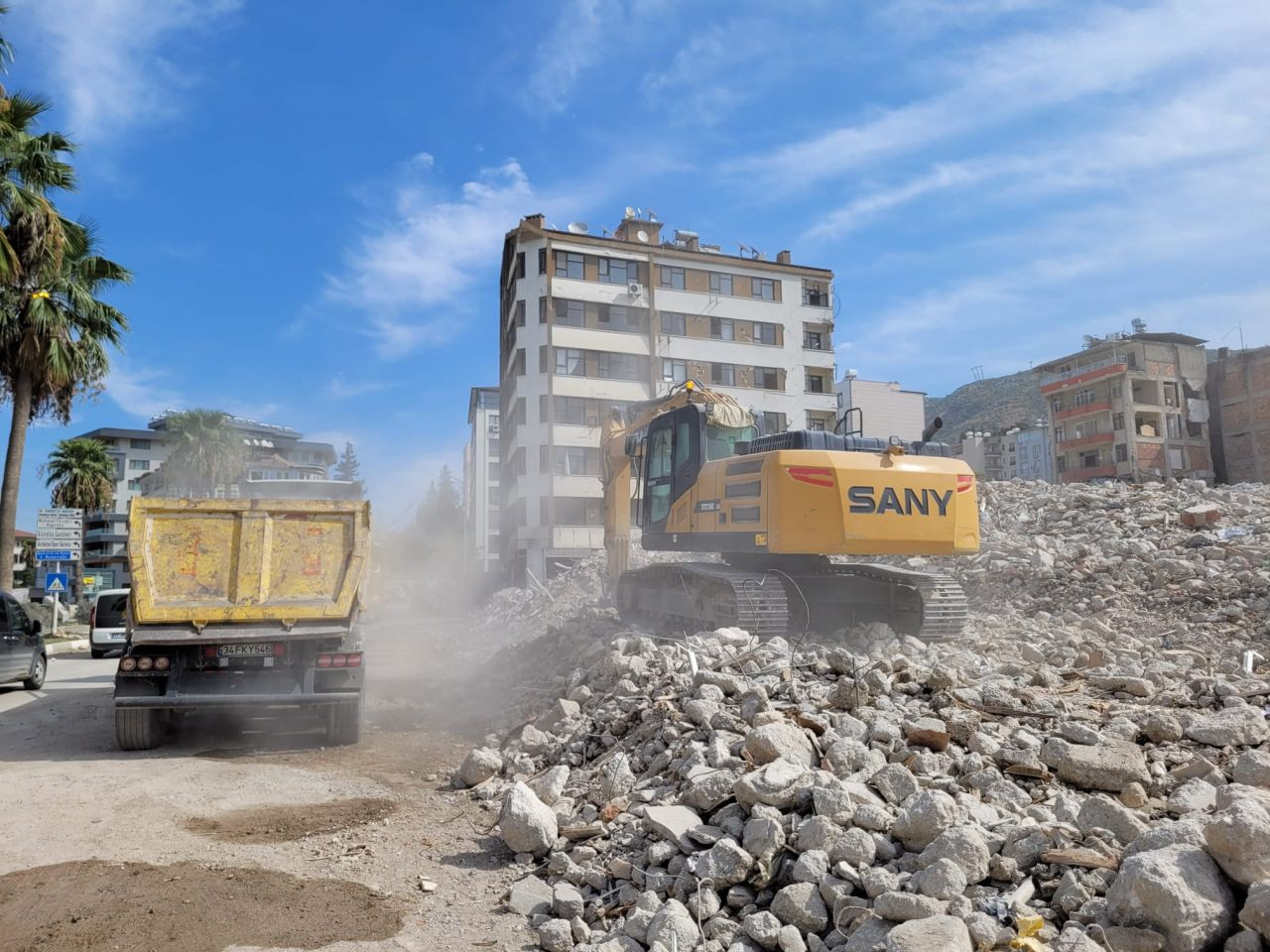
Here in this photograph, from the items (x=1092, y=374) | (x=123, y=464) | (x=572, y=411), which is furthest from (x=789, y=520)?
(x=123, y=464)

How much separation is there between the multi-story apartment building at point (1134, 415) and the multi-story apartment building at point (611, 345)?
26.0m

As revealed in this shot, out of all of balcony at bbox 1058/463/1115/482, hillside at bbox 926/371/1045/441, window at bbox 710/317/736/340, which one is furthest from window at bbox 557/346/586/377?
hillside at bbox 926/371/1045/441

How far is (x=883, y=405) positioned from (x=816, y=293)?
15.2 meters

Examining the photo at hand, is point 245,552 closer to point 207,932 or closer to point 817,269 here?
point 207,932

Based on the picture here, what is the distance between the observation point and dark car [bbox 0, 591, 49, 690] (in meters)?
12.8

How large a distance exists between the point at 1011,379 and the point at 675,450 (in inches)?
7194

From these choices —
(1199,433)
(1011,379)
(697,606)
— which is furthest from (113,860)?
(1011,379)

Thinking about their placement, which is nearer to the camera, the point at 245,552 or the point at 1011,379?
the point at 245,552

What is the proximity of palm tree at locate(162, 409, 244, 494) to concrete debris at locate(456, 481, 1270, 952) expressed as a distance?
1666 inches

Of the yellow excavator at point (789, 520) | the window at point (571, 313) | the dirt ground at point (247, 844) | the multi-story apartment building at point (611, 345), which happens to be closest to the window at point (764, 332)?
the multi-story apartment building at point (611, 345)

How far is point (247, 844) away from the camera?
5820 millimetres

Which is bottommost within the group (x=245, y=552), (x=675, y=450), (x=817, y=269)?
(x=245, y=552)

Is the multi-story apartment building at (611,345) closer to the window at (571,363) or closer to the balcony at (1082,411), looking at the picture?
the window at (571,363)

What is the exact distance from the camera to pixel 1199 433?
61594 millimetres
